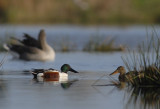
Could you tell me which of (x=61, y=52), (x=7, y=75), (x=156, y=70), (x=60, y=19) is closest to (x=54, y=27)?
(x=60, y=19)

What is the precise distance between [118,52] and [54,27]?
16.0 meters

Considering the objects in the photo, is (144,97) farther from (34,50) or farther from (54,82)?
(34,50)

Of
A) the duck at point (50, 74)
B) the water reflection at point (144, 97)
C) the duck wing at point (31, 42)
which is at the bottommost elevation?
the water reflection at point (144, 97)

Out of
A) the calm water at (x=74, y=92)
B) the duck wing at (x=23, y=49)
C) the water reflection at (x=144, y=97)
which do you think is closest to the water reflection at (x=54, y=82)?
the calm water at (x=74, y=92)

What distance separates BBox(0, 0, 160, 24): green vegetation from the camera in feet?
108

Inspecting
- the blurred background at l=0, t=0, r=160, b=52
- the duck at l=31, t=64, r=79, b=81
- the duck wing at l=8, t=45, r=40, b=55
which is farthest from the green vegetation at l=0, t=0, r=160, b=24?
the duck at l=31, t=64, r=79, b=81

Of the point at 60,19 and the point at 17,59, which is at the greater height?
the point at 60,19

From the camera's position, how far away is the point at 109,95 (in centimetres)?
955

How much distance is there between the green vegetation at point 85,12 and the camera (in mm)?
32938

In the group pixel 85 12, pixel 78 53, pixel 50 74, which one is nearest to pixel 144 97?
pixel 50 74

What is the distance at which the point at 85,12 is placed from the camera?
35.6m

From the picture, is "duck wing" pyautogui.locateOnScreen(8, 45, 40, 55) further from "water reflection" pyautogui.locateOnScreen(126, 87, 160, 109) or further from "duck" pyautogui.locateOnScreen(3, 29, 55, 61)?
"water reflection" pyautogui.locateOnScreen(126, 87, 160, 109)

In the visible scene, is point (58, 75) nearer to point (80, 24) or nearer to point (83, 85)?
point (83, 85)

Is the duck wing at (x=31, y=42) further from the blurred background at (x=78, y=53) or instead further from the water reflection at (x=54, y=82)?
the water reflection at (x=54, y=82)
